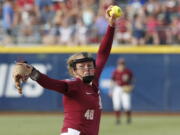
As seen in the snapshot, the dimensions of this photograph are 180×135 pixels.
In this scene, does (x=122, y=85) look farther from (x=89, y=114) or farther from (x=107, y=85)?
(x=89, y=114)

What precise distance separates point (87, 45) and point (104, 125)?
13.9ft

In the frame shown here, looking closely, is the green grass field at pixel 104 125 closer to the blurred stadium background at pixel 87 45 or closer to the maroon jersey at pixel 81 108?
the blurred stadium background at pixel 87 45

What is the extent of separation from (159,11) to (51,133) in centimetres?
710

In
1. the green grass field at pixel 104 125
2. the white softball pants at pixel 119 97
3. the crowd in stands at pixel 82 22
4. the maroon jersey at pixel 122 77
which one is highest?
the crowd in stands at pixel 82 22

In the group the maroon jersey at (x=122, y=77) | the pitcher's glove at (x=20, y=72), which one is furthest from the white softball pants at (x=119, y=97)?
the pitcher's glove at (x=20, y=72)

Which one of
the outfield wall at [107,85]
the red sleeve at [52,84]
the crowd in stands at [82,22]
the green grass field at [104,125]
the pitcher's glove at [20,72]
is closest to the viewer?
the pitcher's glove at [20,72]

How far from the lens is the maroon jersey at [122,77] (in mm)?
16859

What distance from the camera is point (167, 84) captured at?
19.3 m

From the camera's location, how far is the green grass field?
46.2ft

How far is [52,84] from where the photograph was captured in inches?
229

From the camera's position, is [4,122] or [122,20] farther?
[122,20]

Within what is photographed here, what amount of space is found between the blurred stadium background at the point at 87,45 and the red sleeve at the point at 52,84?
12.9 metres

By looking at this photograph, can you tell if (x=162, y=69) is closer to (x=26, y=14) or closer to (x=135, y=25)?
(x=135, y=25)

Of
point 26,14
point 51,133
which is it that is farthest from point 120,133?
point 26,14
